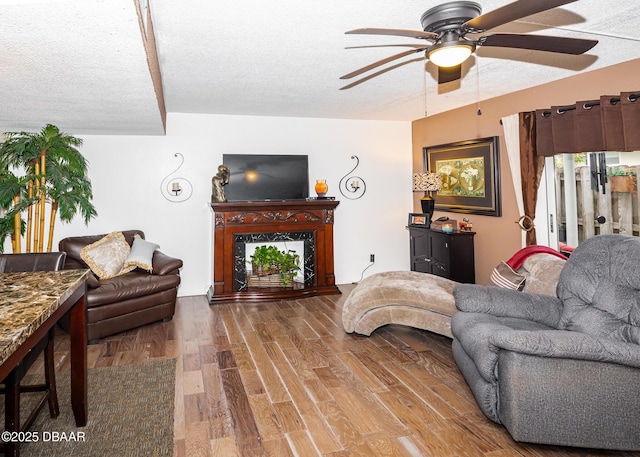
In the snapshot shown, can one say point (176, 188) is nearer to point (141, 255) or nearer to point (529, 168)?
point (141, 255)

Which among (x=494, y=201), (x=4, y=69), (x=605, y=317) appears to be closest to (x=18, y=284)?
(x=4, y=69)

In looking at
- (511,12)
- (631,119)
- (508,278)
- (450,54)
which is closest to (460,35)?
(450,54)

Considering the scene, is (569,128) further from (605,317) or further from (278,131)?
(278,131)

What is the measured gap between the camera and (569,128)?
3.94m

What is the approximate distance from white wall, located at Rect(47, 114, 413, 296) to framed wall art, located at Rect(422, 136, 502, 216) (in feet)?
2.42

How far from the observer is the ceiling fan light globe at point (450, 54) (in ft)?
7.04

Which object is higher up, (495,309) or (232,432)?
(495,309)

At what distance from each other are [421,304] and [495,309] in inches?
30.4

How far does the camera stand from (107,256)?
4.52m

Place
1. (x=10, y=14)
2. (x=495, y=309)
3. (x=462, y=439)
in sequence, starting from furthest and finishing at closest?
(x=495, y=309)
(x=462, y=439)
(x=10, y=14)

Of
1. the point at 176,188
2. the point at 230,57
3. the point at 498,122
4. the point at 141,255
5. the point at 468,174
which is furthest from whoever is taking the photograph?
the point at 176,188

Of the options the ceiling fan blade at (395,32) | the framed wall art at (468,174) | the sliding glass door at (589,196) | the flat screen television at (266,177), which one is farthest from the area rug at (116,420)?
the sliding glass door at (589,196)

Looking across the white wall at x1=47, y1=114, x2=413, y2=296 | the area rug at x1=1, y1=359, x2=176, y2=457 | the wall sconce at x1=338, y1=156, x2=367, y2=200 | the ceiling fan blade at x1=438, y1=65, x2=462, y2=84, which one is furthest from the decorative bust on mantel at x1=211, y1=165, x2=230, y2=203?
the ceiling fan blade at x1=438, y1=65, x2=462, y2=84

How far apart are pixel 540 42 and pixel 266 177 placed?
4.04 m
